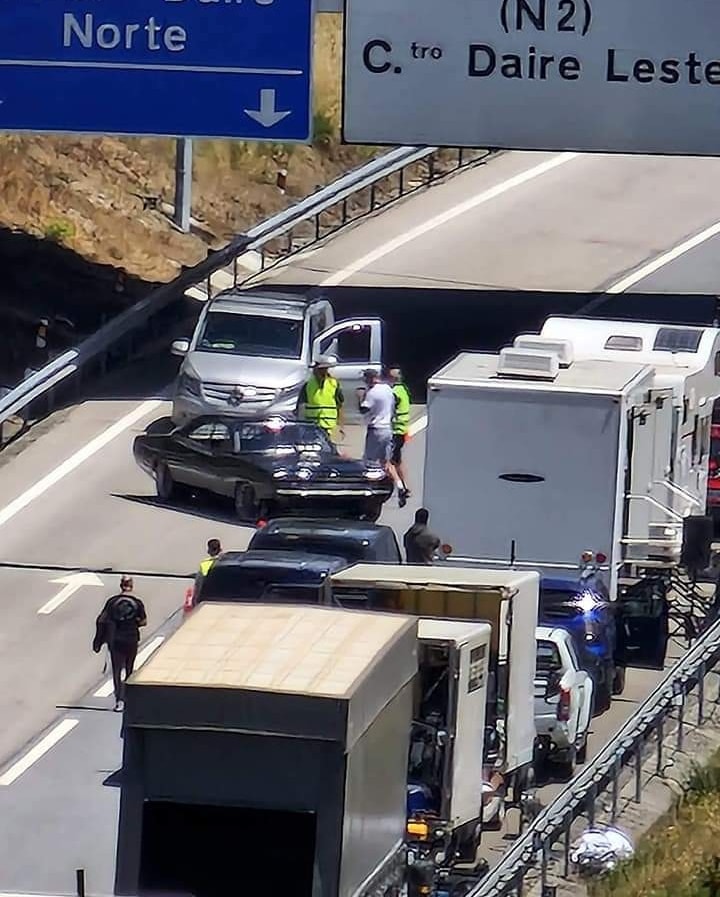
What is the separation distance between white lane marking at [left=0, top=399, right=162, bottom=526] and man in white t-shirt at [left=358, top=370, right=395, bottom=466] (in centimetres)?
398

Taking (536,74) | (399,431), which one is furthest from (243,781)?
(536,74)

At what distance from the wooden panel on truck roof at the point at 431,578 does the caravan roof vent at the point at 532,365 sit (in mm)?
4137

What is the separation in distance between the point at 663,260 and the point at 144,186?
9.47 meters

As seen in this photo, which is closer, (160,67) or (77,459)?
(160,67)

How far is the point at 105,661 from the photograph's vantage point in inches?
922

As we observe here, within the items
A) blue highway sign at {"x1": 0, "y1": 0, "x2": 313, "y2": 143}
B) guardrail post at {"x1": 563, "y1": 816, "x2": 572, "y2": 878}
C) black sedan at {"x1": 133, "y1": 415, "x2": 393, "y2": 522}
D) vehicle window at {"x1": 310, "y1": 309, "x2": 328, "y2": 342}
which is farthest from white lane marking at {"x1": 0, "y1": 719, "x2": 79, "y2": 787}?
vehicle window at {"x1": 310, "y1": 309, "x2": 328, "y2": 342}

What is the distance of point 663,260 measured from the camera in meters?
41.8

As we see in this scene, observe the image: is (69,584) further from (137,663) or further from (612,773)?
(612,773)

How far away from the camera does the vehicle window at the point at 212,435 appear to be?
2834 centimetres


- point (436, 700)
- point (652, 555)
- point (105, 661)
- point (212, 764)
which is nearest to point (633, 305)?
point (652, 555)

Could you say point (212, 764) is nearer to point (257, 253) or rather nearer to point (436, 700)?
point (436, 700)

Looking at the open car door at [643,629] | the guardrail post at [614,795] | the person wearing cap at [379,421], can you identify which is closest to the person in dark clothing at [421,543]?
the open car door at [643,629]

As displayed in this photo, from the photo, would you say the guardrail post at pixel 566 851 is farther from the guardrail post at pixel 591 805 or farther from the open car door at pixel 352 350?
the open car door at pixel 352 350

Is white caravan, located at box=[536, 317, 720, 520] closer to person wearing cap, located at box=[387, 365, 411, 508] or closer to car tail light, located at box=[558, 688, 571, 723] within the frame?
person wearing cap, located at box=[387, 365, 411, 508]
